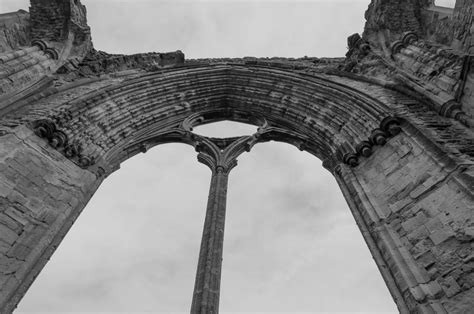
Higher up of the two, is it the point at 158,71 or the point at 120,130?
the point at 158,71

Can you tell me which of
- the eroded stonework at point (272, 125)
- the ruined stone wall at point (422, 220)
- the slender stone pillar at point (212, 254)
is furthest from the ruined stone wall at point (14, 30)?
the ruined stone wall at point (422, 220)

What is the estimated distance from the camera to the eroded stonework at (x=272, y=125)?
4297mm

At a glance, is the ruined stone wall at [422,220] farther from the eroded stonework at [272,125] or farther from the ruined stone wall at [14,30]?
the ruined stone wall at [14,30]

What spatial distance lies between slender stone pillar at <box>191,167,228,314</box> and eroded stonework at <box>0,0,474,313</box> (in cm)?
2

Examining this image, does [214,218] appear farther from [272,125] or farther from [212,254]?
[272,125]

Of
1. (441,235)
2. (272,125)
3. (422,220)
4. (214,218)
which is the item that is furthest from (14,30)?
(441,235)

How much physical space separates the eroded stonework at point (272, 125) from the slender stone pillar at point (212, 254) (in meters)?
0.02

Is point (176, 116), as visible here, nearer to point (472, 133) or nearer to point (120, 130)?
point (120, 130)

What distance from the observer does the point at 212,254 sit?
5383 millimetres

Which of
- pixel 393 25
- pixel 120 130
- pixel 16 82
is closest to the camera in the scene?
pixel 16 82

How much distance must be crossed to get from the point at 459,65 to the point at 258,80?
5.20 metres

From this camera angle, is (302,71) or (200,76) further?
(200,76)

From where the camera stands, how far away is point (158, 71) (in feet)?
32.2

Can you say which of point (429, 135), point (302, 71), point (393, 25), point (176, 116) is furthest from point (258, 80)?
point (429, 135)
